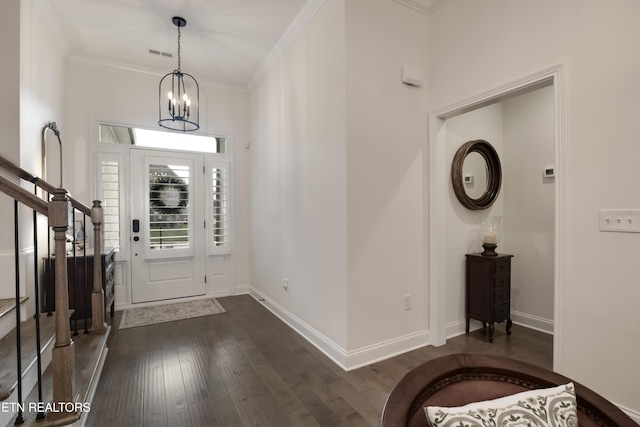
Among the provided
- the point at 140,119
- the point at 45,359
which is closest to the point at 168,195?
the point at 140,119

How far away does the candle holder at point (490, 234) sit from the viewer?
3.33 meters

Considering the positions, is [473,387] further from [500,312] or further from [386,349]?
[500,312]

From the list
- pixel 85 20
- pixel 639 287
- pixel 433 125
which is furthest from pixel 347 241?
pixel 85 20

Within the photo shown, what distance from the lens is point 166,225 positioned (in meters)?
4.54

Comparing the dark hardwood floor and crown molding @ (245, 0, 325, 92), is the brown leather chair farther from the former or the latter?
crown molding @ (245, 0, 325, 92)

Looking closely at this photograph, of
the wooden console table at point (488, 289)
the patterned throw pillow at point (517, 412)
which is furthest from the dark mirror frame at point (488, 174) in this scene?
the patterned throw pillow at point (517, 412)

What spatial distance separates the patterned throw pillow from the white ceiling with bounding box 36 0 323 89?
10.9 feet

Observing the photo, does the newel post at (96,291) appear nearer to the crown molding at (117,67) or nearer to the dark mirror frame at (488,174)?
the crown molding at (117,67)

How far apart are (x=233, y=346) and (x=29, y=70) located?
10.3 ft

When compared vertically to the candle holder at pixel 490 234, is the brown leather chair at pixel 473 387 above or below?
below

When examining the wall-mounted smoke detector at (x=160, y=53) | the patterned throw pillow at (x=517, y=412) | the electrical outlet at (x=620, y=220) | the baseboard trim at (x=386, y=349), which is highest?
the wall-mounted smoke detector at (x=160, y=53)

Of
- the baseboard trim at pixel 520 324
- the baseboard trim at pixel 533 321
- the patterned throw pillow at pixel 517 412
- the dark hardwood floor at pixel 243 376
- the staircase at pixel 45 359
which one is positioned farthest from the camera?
the baseboard trim at pixel 533 321

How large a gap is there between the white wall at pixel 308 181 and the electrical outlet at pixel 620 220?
171 centimetres

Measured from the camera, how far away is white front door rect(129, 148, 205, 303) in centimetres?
439
